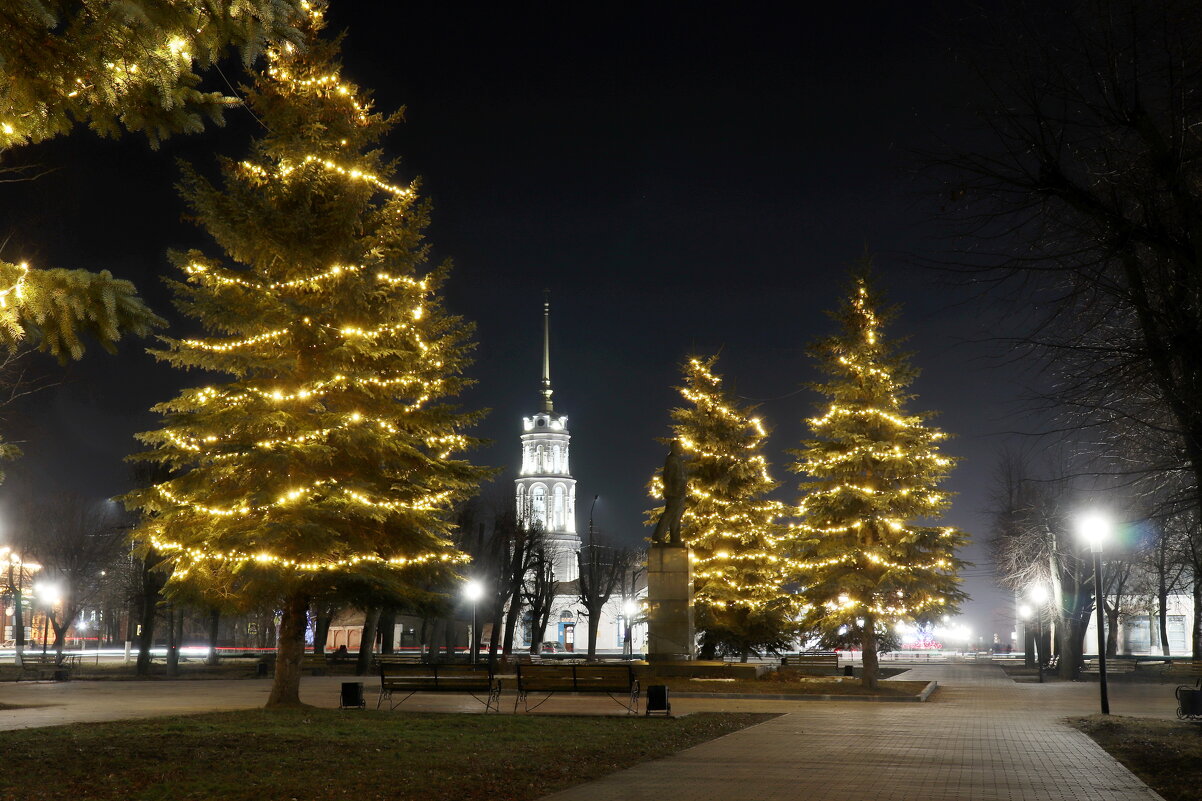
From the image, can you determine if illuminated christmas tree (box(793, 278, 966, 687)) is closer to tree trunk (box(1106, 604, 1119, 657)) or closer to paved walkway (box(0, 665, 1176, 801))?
paved walkway (box(0, 665, 1176, 801))

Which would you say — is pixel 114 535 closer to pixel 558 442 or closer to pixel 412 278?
pixel 412 278

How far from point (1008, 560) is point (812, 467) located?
15.2 metres

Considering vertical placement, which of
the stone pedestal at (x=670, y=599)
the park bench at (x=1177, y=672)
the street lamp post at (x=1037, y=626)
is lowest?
the park bench at (x=1177, y=672)

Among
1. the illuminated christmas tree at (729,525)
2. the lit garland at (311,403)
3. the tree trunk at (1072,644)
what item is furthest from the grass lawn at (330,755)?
the tree trunk at (1072,644)

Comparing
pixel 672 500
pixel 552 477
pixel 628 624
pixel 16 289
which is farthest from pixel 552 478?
pixel 16 289

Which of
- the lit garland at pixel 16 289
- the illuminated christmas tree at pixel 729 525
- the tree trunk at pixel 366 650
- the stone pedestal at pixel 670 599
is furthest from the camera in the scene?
the tree trunk at pixel 366 650

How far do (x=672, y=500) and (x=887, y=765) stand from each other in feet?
58.4

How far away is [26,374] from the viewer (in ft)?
85.5

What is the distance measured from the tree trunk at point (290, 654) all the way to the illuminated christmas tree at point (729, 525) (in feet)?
55.2

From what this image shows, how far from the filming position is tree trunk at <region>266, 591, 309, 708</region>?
65.7ft

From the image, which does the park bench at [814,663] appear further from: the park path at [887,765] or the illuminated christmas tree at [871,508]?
the park path at [887,765]

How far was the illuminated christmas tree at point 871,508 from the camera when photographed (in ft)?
98.9

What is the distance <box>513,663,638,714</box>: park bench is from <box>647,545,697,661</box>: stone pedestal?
839 centimetres

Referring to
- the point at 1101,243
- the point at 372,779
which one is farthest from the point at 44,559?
the point at 1101,243
